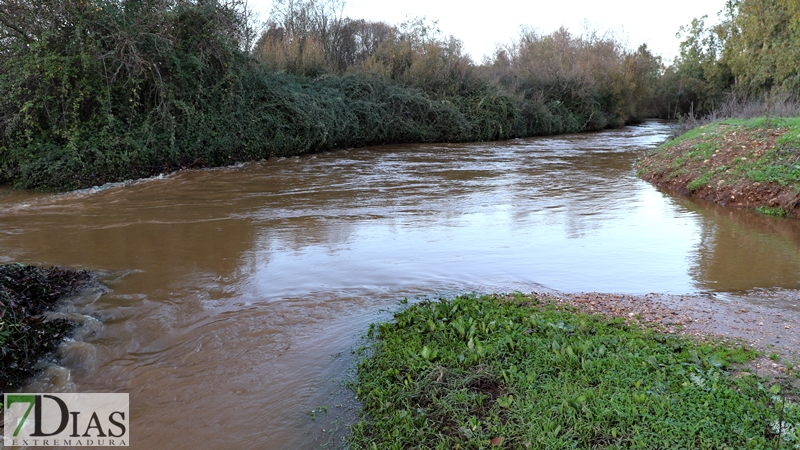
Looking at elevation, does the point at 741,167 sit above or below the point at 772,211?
above

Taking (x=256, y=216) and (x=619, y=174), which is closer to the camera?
(x=256, y=216)

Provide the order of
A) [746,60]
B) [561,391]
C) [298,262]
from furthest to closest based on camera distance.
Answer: [746,60] → [298,262] → [561,391]

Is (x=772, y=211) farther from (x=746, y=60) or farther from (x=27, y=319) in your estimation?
(x=746, y=60)

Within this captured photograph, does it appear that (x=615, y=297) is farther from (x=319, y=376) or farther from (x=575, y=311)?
(x=319, y=376)

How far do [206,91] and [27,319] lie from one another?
11711 millimetres

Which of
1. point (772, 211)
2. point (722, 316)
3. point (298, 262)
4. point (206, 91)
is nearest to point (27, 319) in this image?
point (298, 262)

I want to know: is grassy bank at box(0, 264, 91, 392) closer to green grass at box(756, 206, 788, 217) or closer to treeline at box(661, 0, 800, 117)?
green grass at box(756, 206, 788, 217)

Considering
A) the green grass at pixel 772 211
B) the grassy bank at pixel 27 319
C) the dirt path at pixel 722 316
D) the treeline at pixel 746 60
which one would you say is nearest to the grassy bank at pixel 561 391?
the dirt path at pixel 722 316

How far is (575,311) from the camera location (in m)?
4.86

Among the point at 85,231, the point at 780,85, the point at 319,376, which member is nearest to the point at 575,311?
the point at 319,376

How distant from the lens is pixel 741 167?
440 inches

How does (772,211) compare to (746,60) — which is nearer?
(772,211)

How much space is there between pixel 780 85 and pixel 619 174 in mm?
14919

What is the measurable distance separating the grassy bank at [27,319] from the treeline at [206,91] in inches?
295
